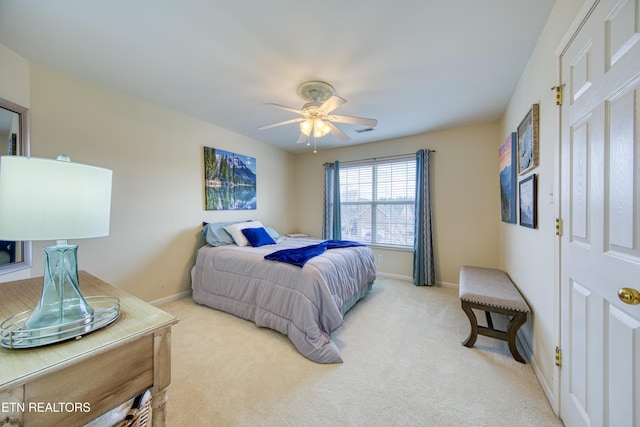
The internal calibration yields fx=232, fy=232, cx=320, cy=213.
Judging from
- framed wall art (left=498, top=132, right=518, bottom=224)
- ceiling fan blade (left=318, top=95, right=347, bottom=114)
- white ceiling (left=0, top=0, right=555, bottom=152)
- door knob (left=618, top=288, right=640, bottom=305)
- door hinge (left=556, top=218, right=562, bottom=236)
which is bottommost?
door knob (left=618, top=288, right=640, bottom=305)

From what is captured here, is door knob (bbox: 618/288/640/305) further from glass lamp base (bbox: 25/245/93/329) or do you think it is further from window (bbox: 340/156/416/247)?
window (bbox: 340/156/416/247)

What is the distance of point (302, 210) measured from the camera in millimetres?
5129

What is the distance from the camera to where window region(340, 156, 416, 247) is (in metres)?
4.04

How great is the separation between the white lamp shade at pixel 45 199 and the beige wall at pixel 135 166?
6.90 feet

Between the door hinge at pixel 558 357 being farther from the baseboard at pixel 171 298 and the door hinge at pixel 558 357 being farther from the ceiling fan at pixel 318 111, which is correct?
the baseboard at pixel 171 298

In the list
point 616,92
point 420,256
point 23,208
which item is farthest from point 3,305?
point 420,256

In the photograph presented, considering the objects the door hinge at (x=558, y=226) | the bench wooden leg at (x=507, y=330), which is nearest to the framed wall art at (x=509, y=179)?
the bench wooden leg at (x=507, y=330)

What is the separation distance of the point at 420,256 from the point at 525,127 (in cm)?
223

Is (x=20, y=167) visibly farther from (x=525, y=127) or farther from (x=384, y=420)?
(x=525, y=127)

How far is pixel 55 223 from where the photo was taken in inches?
29.0

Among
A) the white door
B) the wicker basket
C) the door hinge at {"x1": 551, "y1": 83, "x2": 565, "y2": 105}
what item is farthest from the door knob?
the wicker basket

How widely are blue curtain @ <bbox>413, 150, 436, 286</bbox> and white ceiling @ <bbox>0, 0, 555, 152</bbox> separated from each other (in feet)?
3.66

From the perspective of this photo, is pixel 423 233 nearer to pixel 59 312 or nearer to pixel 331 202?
pixel 331 202

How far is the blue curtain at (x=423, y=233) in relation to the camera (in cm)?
366
